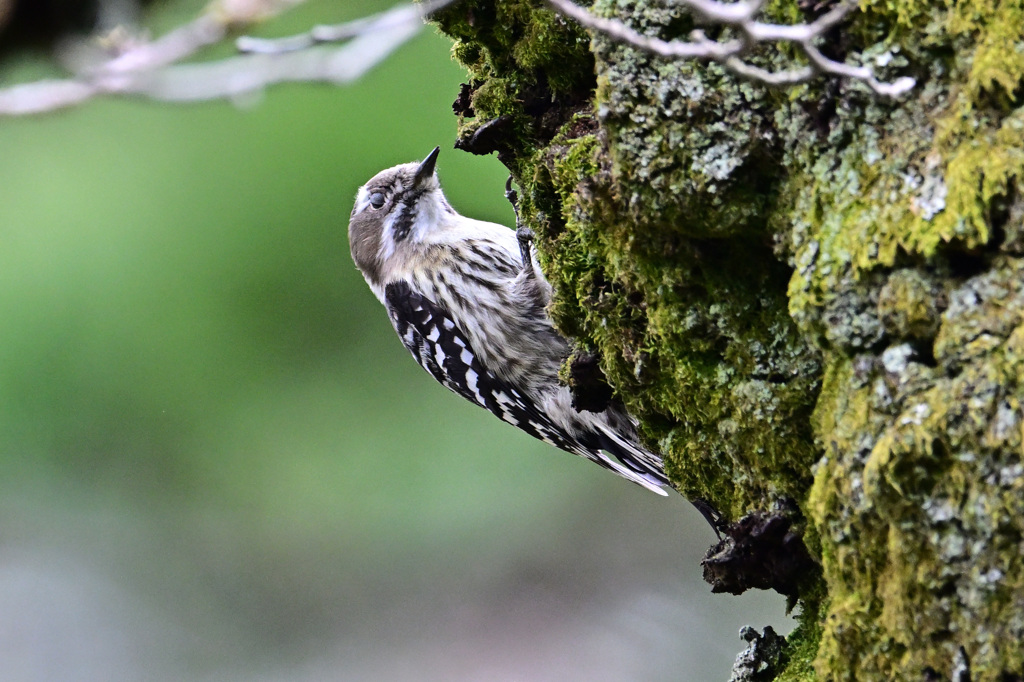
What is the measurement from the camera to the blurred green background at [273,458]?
202 inches

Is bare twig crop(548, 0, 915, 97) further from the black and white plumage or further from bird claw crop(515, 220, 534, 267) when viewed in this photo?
the black and white plumage

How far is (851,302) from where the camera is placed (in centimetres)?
147

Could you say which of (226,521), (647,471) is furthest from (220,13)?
(226,521)

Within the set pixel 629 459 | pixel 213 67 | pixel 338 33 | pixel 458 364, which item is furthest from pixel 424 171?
pixel 338 33

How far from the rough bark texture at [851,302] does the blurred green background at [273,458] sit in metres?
2.88

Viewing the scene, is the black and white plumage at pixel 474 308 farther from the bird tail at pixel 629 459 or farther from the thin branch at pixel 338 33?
the thin branch at pixel 338 33

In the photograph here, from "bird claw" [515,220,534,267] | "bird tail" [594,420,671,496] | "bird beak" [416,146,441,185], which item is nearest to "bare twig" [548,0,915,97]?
"bird claw" [515,220,534,267]

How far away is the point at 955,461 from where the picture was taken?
4.29 ft

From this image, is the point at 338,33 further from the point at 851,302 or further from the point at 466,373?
the point at 466,373

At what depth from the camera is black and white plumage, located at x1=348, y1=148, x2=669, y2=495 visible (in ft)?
11.8

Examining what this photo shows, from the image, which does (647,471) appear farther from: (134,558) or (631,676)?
(134,558)

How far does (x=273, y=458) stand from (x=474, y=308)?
259cm

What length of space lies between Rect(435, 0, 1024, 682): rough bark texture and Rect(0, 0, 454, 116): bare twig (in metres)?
0.52

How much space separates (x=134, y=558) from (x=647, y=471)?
13.4 feet
